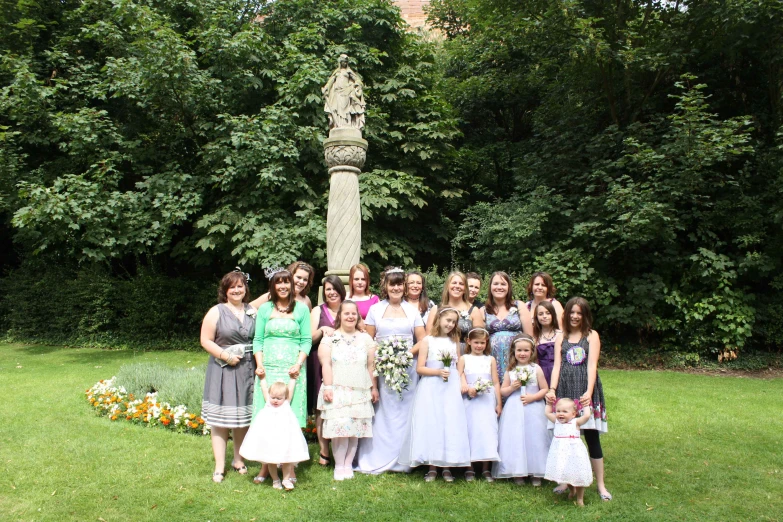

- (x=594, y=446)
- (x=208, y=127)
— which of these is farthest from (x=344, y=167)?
(x=208, y=127)

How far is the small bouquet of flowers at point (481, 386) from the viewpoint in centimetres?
488

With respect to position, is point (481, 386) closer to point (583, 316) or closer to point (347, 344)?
point (583, 316)

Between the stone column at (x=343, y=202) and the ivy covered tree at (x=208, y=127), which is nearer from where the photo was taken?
the stone column at (x=343, y=202)

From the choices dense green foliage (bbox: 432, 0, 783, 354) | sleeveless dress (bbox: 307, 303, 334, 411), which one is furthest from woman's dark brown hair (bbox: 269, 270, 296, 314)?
dense green foliage (bbox: 432, 0, 783, 354)

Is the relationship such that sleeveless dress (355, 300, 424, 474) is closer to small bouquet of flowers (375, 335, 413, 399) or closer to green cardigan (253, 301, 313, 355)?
small bouquet of flowers (375, 335, 413, 399)

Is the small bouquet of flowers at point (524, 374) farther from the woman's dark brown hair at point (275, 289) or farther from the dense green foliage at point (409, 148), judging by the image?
the dense green foliage at point (409, 148)

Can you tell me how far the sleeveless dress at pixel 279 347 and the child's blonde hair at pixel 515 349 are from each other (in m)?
1.82

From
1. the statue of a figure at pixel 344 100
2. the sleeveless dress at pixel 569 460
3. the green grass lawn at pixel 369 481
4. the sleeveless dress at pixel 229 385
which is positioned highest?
the statue of a figure at pixel 344 100

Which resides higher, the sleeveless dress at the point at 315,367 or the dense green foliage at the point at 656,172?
the dense green foliage at the point at 656,172

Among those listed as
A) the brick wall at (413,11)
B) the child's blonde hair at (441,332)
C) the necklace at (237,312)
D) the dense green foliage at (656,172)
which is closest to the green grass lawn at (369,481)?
the child's blonde hair at (441,332)

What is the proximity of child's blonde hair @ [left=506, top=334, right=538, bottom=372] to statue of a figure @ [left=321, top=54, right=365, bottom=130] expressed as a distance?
384cm

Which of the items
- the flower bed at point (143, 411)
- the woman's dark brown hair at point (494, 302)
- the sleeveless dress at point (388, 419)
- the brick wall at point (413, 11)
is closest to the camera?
the sleeveless dress at point (388, 419)

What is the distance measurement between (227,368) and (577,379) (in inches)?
118

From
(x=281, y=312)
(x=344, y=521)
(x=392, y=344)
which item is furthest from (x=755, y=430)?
(x=281, y=312)
